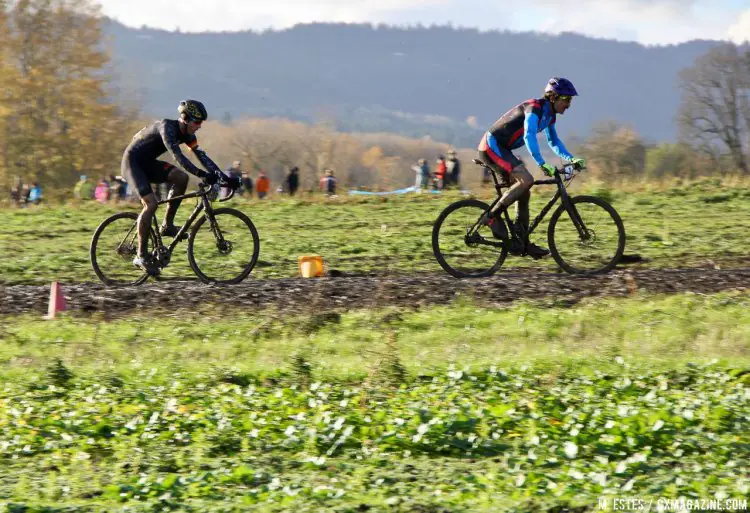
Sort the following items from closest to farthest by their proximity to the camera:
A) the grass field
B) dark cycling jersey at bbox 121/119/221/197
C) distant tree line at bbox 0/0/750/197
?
the grass field
dark cycling jersey at bbox 121/119/221/197
distant tree line at bbox 0/0/750/197

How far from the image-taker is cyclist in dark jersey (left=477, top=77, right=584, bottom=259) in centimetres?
1097

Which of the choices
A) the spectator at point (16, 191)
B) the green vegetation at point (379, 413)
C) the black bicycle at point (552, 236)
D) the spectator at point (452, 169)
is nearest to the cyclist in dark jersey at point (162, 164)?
the green vegetation at point (379, 413)

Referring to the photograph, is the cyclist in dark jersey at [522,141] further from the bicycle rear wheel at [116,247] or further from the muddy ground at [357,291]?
the bicycle rear wheel at [116,247]

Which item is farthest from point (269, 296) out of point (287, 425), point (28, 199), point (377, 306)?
point (28, 199)

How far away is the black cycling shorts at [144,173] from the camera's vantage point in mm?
11523

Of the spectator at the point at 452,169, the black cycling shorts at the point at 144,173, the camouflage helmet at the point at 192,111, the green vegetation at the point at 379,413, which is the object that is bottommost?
the green vegetation at the point at 379,413

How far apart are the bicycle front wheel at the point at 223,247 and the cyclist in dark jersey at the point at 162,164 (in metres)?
0.35

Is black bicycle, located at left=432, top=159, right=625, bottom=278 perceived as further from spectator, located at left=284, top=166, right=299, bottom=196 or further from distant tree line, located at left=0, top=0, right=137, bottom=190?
distant tree line, located at left=0, top=0, right=137, bottom=190

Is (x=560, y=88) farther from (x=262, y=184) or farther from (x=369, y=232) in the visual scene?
(x=262, y=184)

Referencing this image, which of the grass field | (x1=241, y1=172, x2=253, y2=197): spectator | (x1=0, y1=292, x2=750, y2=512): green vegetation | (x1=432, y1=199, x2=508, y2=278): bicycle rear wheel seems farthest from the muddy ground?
(x1=241, y1=172, x2=253, y2=197): spectator

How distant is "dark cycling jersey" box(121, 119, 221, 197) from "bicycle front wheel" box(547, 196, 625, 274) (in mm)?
3853

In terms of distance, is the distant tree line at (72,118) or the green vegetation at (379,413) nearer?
the green vegetation at (379,413)

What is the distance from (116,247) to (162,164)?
1141 millimetres

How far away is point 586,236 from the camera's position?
1173 centimetres
